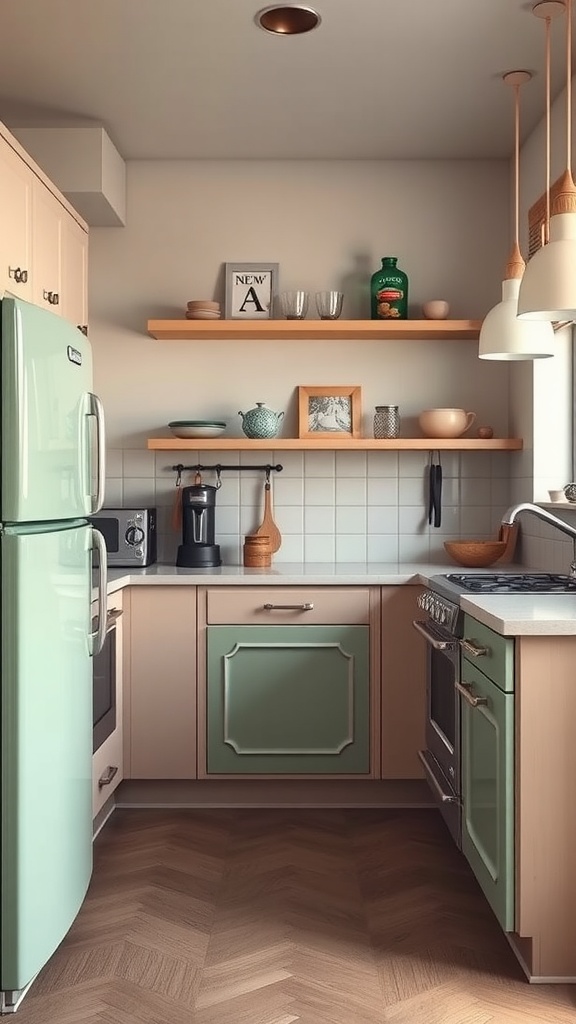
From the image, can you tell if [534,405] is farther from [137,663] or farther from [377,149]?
[137,663]

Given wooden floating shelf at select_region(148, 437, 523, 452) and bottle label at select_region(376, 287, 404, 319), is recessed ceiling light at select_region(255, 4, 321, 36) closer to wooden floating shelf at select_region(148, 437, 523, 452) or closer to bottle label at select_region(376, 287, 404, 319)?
bottle label at select_region(376, 287, 404, 319)

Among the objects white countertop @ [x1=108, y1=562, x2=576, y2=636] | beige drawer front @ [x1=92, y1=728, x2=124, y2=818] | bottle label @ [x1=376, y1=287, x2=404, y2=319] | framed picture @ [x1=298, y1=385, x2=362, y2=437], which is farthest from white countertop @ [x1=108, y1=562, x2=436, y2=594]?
bottle label @ [x1=376, y1=287, x2=404, y2=319]

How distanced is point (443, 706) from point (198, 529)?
4.14 ft

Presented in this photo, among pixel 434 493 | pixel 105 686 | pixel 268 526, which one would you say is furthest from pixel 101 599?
pixel 434 493

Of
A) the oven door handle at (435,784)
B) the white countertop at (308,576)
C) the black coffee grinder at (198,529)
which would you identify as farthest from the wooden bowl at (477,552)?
the black coffee grinder at (198,529)

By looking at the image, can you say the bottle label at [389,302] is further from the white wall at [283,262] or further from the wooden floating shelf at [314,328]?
the white wall at [283,262]

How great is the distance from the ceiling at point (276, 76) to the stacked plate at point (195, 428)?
1.12 meters

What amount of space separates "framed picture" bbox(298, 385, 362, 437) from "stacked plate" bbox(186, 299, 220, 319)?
0.48 metres

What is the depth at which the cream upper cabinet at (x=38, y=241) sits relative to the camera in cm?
275

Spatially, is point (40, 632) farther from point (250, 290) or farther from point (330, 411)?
point (250, 290)

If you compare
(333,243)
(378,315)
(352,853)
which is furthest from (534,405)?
(352,853)

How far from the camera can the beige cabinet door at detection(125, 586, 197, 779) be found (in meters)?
3.48

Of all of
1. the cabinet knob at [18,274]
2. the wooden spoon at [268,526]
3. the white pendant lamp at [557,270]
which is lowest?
the wooden spoon at [268,526]

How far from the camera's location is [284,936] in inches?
99.4
